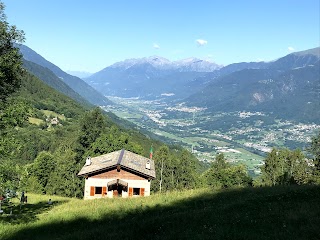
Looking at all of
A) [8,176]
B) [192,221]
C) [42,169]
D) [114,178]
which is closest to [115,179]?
[114,178]

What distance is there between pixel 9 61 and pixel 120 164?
2431cm

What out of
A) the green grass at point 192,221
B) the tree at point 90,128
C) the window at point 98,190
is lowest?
the window at point 98,190

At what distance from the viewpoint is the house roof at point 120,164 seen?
146 feet

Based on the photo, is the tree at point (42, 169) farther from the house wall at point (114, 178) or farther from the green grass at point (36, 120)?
the green grass at point (36, 120)

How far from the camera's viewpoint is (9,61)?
2222 cm

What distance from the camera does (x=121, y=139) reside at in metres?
77.0

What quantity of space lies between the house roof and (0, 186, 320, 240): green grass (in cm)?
1689

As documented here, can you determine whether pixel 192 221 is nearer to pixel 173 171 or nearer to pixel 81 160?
pixel 81 160

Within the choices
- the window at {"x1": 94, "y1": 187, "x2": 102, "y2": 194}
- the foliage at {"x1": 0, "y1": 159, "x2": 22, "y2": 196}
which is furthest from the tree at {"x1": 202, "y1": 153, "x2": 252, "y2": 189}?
the foliage at {"x1": 0, "y1": 159, "x2": 22, "y2": 196}

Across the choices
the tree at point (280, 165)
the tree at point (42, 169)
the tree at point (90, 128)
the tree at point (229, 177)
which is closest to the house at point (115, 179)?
the tree at point (229, 177)

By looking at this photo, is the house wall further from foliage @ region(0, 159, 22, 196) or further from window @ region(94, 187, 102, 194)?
foliage @ region(0, 159, 22, 196)

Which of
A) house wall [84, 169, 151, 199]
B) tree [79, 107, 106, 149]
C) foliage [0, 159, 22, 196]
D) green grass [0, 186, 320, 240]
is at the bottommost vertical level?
house wall [84, 169, 151, 199]

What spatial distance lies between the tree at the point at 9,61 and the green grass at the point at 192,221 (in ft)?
29.6

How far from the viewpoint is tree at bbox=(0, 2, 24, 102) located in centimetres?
2209
